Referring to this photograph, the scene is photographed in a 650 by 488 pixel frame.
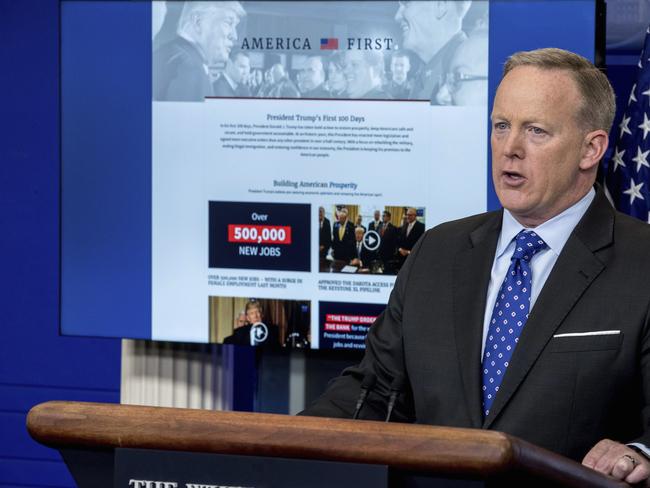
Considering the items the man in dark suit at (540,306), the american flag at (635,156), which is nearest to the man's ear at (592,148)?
the man in dark suit at (540,306)

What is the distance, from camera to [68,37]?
342cm

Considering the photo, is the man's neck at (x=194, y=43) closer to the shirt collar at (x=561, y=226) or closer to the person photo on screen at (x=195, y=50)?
the person photo on screen at (x=195, y=50)

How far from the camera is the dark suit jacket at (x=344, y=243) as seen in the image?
3217 mm

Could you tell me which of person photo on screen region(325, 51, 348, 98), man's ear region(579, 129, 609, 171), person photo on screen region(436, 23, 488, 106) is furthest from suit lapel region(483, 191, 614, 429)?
person photo on screen region(325, 51, 348, 98)

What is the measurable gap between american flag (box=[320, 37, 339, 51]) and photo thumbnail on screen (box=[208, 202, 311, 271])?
1.67 ft

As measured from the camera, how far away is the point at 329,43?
319 cm

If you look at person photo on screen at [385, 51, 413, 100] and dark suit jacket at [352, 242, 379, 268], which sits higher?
person photo on screen at [385, 51, 413, 100]

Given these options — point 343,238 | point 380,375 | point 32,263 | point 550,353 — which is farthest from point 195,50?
point 550,353

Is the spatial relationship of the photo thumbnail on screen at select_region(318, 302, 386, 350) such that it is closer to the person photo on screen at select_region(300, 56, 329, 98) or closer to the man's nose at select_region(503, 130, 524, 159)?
the person photo on screen at select_region(300, 56, 329, 98)

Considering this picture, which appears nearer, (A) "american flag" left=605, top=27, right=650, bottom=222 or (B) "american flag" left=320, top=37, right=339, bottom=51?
(A) "american flag" left=605, top=27, right=650, bottom=222

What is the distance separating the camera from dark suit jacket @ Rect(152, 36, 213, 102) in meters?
3.30

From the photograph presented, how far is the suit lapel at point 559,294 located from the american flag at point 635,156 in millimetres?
887

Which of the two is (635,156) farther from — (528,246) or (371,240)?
(528,246)

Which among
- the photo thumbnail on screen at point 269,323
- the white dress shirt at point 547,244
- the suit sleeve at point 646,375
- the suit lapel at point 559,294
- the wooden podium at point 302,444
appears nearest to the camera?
the wooden podium at point 302,444
